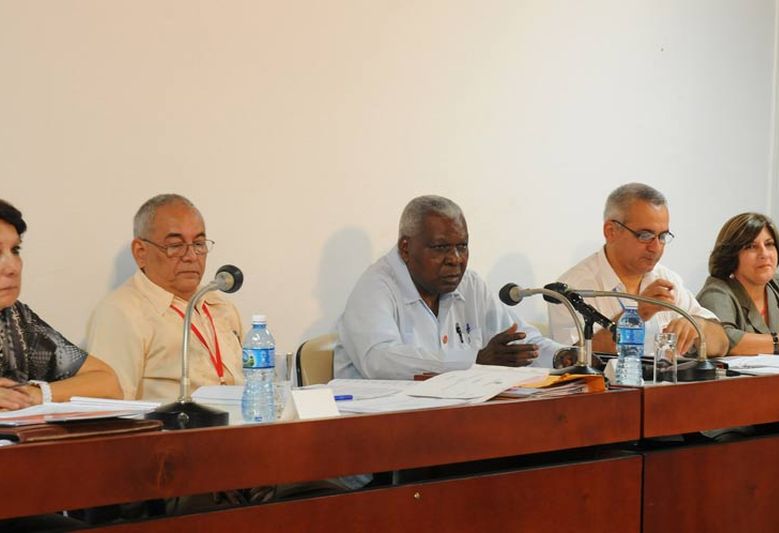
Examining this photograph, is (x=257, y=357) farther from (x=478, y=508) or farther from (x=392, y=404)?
(x=478, y=508)

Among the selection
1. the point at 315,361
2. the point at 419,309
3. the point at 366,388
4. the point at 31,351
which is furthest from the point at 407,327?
the point at 31,351

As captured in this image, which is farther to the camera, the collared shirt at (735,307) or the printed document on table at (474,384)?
the collared shirt at (735,307)

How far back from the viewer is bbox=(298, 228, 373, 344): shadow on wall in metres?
4.08

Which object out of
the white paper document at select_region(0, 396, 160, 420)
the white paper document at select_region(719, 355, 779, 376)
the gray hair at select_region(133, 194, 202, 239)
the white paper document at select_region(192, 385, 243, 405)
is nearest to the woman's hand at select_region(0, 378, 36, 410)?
the white paper document at select_region(0, 396, 160, 420)

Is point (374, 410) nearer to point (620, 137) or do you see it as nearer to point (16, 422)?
point (16, 422)

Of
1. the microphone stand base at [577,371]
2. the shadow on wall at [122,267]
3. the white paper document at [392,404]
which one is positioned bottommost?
the white paper document at [392,404]

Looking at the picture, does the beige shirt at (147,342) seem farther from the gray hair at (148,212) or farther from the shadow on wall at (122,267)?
the shadow on wall at (122,267)

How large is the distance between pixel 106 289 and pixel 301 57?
3.72 feet

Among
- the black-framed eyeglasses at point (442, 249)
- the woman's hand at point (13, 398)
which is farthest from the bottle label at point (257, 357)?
the black-framed eyeglasses at point (442, 249)

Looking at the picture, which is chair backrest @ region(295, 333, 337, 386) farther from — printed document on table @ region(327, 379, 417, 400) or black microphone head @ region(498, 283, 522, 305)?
black microphone head @ region(498, 283, 522, 305)

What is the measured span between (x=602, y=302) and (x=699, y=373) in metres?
1.20

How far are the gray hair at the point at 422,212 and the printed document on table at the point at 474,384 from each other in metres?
1.05

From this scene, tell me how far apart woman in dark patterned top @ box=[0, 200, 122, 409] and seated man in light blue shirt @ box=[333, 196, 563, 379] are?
0.85 meters

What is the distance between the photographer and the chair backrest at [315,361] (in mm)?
3461
